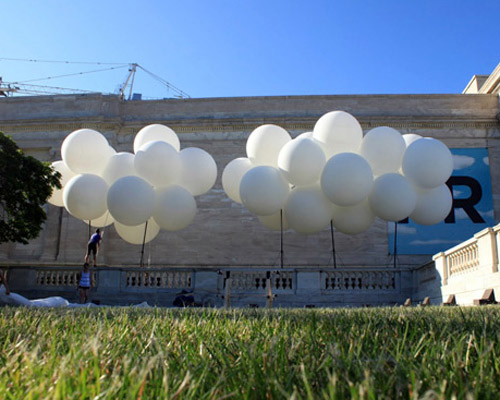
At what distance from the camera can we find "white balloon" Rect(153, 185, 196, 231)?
13719 mm

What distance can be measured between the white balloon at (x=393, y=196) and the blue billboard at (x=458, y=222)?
13.6m

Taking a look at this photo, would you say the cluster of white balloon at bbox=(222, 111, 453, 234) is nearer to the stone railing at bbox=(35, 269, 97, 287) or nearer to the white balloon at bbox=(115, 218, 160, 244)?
the white balloon at bbox=(115, 218, 160, 244)

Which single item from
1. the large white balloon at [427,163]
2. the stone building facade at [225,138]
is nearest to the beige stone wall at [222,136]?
the stone building facade at [225,138]

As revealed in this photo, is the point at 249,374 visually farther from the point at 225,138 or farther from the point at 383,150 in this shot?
the point at 225,138

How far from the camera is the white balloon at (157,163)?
13.4 metres

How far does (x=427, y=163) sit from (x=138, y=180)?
7274 millimetres

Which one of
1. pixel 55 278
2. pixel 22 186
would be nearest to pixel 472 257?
pixel 22 186

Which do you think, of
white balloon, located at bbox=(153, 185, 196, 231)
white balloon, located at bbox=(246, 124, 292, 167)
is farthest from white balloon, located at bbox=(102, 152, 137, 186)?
white balloon, located at bbox=(246, 124, 292, 167)

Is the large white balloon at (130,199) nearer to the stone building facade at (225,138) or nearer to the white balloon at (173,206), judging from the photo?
the white balloon at (173,206)

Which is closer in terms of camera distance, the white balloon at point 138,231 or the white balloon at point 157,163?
the white balloon at point 157,163

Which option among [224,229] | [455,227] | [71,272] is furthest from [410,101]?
[71,272]

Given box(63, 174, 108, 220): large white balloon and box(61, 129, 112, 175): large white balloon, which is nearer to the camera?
box(63, 174, 108, 220): large white balloon

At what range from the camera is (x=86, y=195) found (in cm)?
1346

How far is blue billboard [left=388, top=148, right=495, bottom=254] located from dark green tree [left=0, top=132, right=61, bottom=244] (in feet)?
56.4
